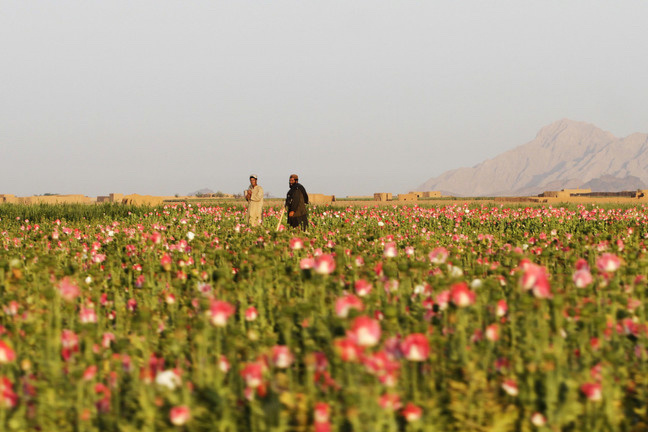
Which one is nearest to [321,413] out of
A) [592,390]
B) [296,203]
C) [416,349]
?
[416,349]

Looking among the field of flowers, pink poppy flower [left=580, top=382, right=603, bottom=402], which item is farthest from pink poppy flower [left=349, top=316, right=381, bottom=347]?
pink poppy flower [left=580, top=382, right=603, bottom=402]

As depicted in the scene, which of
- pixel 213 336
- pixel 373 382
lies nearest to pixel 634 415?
pixel 373 382

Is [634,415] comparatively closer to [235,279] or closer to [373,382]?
[373,382]

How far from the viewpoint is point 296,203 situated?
48.2ft

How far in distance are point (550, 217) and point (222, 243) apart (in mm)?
12196

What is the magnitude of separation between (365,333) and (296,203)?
39.9 feet

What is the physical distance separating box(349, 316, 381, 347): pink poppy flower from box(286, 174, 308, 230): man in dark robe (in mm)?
11933

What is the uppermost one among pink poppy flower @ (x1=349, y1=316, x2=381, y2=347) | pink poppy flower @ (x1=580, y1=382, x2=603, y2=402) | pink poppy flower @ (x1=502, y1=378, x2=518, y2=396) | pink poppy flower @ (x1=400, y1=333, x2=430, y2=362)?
pink poppy flower @ (x1=349, y1=316, x2=381, y2=347)

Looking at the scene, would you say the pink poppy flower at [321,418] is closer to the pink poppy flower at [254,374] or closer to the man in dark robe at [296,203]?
the pink poppy flower at [254,374]

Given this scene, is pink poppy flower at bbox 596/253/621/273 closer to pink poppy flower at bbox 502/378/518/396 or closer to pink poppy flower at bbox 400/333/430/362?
pink poppy flower at bbox 502/378/518/396

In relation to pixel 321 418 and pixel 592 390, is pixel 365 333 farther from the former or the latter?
pixel 592 390

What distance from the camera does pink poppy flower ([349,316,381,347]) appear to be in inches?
101

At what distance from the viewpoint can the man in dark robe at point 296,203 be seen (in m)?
14.6

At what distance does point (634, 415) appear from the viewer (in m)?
3.56
